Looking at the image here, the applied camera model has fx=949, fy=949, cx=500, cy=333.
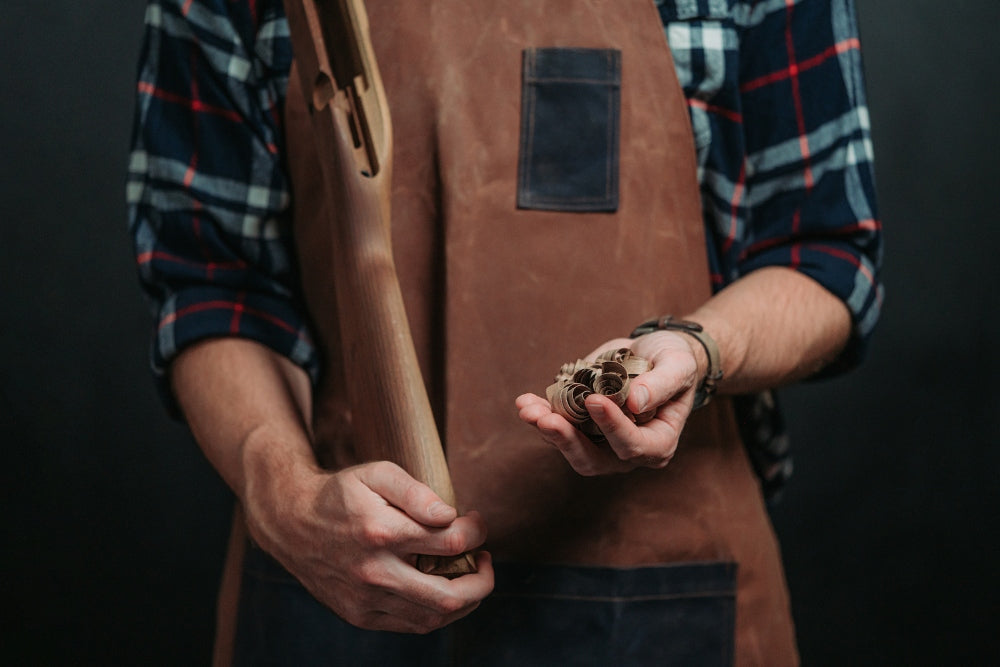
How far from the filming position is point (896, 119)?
73.1 inches

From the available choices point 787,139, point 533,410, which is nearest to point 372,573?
point 533,410

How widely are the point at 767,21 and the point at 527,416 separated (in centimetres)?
61

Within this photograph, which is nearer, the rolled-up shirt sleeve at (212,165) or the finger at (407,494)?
the finger at (407,494)

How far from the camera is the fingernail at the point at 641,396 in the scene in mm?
726

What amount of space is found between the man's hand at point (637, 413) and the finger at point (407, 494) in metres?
0.10

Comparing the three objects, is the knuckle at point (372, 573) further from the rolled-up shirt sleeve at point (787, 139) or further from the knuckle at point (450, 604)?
the rolled-up shirt sleeve at point (787, 139)

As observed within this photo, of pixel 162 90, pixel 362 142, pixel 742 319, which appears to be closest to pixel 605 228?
pixel 742 319

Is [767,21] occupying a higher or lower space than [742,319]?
higher

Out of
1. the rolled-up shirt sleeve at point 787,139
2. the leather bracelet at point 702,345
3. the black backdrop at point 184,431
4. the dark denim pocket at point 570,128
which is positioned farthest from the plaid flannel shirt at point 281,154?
the black backdrop at point 184,431

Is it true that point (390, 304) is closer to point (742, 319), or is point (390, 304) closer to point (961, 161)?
point (742, 319)

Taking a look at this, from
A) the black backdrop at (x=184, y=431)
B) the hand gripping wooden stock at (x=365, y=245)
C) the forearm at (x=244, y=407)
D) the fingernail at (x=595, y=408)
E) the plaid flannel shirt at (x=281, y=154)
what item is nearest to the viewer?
the fingernail at (x=595, y=408)

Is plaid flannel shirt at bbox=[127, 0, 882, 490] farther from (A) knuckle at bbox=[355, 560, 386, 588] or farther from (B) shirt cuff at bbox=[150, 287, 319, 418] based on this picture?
(A) knuckle at bbox=[355, 560, 386, 588]

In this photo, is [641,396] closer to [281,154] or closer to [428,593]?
[428,593]

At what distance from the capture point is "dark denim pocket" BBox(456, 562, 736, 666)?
95 centimetres
